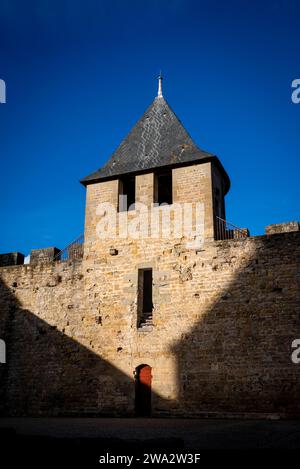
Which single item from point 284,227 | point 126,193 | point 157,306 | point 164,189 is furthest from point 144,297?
point 284,227

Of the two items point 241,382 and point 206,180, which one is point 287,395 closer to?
point 241,382

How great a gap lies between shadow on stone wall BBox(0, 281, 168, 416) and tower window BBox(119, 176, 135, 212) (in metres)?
4.21

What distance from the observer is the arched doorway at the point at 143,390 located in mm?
11062

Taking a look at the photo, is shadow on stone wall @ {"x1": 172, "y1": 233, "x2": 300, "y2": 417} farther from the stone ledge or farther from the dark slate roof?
the dark slate roof

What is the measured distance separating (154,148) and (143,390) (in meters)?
7.24

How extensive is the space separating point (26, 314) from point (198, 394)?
19.1 feet

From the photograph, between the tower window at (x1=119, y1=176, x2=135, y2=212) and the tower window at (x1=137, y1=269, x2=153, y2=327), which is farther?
the tower window at (x1=119, y1=176, x2=135, y2=212)

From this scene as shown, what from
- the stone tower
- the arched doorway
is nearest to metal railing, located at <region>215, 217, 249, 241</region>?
the stone tower

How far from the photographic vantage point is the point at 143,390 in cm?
1119

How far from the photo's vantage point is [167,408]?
420 inches

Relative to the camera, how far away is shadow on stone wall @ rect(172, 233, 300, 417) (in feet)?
32.8

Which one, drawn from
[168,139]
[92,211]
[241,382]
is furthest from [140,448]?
[168,139]

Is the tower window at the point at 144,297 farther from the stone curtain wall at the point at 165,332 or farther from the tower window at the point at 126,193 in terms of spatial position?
the tower window at the point at 126,193

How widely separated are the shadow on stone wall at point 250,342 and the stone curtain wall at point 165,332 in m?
0.02
